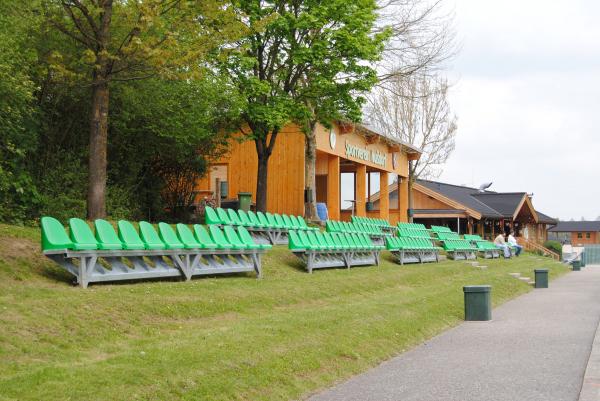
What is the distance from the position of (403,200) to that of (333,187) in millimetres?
11308

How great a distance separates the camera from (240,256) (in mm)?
15648

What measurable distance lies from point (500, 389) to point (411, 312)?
18.0ft

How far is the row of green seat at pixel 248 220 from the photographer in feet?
60.5

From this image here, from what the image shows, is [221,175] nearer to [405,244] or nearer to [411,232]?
[411,232]

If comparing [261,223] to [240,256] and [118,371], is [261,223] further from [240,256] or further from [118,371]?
[118,371]

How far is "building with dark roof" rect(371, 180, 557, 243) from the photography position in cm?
4803

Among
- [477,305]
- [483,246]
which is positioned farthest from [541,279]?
[483,246]

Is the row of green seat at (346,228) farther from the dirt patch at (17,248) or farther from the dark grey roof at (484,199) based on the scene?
the dark grey roof at (484,199)

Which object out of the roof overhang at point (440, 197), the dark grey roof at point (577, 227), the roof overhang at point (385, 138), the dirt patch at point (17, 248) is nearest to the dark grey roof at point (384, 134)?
the roof overhang at point (385, 138)

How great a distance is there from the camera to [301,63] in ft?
77.6

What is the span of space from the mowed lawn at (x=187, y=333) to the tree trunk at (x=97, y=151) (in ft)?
7.68

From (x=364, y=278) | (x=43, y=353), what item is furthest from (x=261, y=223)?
(x=43, y=353)

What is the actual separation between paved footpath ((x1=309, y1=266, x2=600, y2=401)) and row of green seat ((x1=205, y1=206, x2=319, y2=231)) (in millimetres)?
7280

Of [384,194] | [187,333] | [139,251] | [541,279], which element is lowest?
[187,333]
